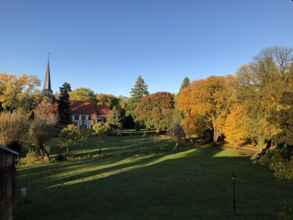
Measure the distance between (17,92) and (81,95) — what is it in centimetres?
4669

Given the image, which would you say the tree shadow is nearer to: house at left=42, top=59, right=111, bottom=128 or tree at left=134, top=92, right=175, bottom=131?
tree at left=134, top=92, right=175, bottom=131

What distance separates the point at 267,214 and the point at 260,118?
13.6 m

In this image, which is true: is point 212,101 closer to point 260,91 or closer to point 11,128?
point 260,91

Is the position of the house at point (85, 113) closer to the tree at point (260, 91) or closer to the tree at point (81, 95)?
the tree at point (81, 95)

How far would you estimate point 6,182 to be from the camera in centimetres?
830

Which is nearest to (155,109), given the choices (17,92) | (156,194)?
(17,92)

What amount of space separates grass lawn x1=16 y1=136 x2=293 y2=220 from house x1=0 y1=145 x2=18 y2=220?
1173mm

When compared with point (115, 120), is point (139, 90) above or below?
above

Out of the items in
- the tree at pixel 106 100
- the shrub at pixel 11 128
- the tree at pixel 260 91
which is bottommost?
the shrub at pixel 11 128

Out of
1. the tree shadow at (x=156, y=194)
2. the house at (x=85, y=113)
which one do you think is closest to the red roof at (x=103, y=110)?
the house at (x=85, y=113)

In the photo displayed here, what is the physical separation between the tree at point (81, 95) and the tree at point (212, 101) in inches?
2208

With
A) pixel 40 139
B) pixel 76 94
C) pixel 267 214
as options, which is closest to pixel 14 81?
pixel 40 139

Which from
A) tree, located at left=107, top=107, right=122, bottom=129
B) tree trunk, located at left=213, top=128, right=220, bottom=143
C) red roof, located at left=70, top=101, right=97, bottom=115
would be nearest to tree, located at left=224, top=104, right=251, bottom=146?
tree trunk, located at left=213, top=128, right=220, bottom=143

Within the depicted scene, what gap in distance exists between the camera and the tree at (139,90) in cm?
7325
